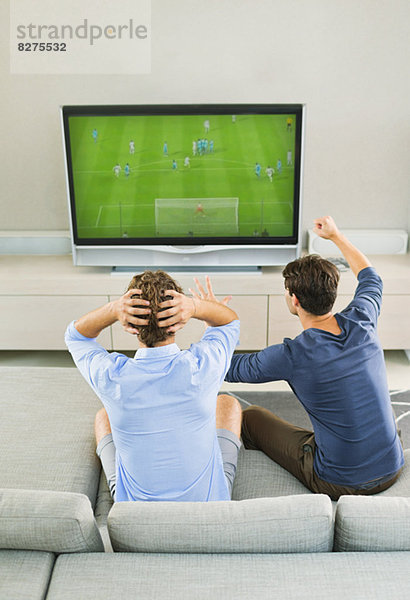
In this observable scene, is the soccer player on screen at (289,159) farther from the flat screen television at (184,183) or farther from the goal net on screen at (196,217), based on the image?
the goal net on screen at (196,217)

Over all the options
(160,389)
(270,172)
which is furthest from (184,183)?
(160,389)

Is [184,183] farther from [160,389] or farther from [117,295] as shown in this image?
[160,389]

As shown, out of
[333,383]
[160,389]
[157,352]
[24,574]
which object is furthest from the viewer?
[333,383]

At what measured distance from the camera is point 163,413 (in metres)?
1.81

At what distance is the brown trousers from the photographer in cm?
223

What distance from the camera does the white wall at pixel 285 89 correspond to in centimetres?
400

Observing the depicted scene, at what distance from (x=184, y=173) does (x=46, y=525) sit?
2792 millimetres

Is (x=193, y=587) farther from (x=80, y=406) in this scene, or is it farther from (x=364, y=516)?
(x=80, y=406)

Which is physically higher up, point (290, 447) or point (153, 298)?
point (153, 298)

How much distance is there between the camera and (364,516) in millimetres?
1512

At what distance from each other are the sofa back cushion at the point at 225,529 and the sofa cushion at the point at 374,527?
0.04 m

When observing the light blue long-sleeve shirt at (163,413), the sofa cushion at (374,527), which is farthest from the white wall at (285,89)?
the sofa cushion at (374,527)

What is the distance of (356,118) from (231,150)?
91 cm

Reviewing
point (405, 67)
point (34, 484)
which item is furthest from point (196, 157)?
point (34, 484)
